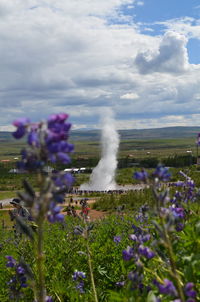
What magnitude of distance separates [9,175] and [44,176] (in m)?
69.5

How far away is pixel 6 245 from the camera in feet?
30.5

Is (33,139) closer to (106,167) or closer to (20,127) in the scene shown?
(20,127)

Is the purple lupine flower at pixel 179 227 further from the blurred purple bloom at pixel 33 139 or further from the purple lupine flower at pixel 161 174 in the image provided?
the blurred purple bloom at pixel 33 139

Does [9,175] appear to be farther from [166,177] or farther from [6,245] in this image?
[166,177]

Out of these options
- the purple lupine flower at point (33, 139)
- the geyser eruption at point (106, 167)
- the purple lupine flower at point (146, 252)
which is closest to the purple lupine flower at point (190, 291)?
the purple lupine flower at point (146, 252)

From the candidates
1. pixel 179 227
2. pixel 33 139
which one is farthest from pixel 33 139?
pixel 179 227

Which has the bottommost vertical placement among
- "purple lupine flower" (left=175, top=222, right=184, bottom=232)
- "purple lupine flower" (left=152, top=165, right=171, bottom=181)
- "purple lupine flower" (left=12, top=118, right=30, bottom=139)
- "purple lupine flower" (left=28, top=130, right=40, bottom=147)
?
"purple lupine flower" (left=175, top=222, right=184, bottom=232)

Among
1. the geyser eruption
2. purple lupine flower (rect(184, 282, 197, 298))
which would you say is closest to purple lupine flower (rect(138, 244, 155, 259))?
purple lupine flower (rect(184, 282, 197, 298))

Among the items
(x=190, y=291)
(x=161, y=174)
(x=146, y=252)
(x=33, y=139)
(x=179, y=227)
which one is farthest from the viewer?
(x=179, y=227)

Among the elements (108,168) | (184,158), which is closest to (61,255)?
(108,168)

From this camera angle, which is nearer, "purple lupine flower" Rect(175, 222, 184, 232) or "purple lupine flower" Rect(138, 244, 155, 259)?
"purple lupine flower" Rect(138, 244, 155, 259)

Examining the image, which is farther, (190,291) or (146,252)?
(146,252)

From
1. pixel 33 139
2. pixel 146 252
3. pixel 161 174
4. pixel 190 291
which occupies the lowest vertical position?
pixel 190 291

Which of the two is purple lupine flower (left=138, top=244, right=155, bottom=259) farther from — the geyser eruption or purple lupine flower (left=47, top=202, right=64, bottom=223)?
the geyser eruption
